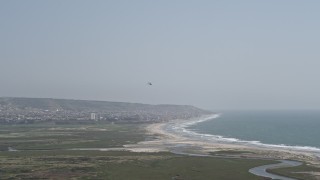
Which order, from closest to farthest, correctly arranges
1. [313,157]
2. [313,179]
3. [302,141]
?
[313,179], [313,157], [302,141]

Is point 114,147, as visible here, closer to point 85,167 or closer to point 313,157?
point 85,167

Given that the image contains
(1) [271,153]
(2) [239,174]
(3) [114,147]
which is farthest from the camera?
(3) [114,147]

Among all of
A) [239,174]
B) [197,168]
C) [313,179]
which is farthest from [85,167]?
[313,179]

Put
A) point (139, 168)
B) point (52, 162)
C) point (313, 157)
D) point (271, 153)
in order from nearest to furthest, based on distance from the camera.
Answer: point (139, 168), point (52, 162), point (313, 157), point (271, 153)

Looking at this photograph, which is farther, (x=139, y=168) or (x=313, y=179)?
(x=139, y=168)

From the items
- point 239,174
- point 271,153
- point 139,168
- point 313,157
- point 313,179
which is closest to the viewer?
point 313,179

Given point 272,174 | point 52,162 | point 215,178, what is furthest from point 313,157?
point 52,162

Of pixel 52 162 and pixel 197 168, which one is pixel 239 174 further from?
pixel 52 162

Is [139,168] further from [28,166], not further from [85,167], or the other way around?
[28,166]

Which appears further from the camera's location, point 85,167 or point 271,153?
point 271,153
